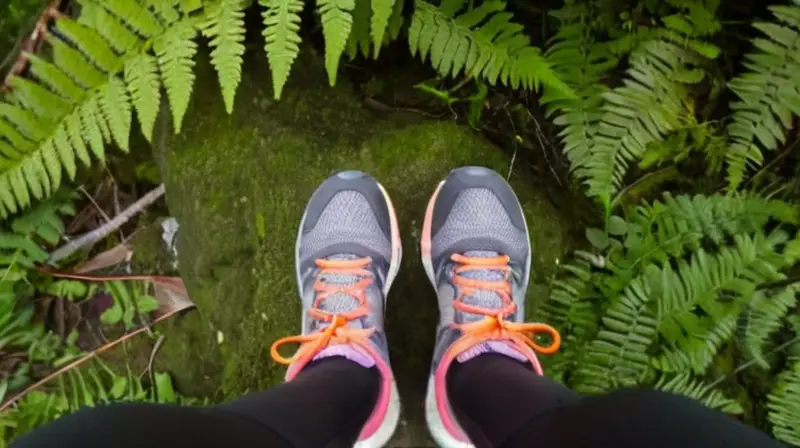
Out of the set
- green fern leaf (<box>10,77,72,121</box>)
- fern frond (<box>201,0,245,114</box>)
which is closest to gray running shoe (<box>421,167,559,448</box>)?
fern frond (<box>201,0,245,114</box>)

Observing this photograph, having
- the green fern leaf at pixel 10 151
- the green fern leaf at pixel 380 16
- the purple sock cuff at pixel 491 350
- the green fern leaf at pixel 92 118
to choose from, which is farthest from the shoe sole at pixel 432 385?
the green fern leaf at pixel 10 151

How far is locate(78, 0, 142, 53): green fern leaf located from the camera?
1.76 metres

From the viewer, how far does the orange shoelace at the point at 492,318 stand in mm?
1822

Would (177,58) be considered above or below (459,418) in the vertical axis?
above

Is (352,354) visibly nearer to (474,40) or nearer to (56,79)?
(474,40)

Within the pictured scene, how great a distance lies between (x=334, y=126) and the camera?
2.06 m

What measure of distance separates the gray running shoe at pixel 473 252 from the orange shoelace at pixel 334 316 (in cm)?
22

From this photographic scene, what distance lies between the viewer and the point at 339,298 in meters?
1.99

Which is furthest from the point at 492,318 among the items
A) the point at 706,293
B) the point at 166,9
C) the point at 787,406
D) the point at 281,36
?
the point at 166,9

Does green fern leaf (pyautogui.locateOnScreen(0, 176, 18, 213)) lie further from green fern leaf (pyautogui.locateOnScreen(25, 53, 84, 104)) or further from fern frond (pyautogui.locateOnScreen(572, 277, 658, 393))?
fern frond (pyautogui.locateOnScreen(572, 277, 658, 393))

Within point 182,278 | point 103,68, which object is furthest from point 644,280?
point 103,68

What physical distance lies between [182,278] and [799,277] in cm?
187

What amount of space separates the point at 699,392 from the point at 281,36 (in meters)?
1.46

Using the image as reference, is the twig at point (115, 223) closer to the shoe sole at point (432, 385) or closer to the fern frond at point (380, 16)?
the shoe sole at point (432, 385)
